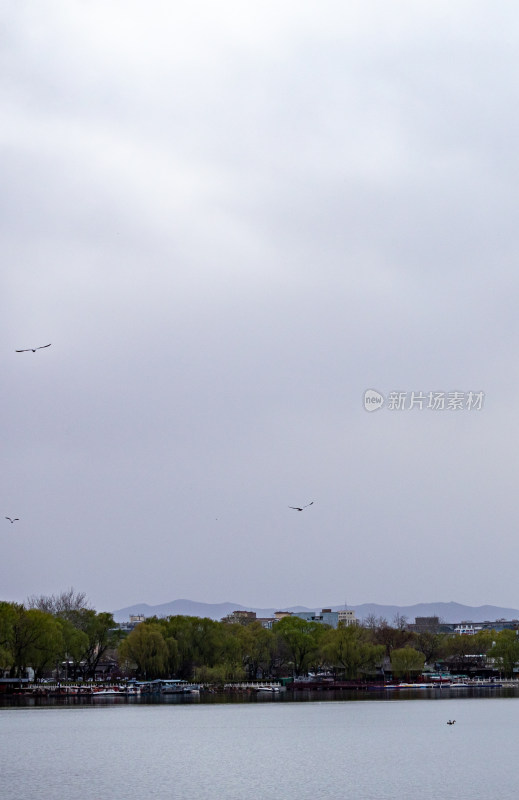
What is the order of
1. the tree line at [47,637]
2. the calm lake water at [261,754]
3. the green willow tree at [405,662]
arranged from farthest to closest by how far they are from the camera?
the green willow tree at [405,662] < the tree line at [47,637] < the calm lake water at [261,754]

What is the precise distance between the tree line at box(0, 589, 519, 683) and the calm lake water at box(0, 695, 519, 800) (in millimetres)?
17821

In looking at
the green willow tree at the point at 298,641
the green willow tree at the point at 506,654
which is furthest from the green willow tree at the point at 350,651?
the green willow tree at the point at 506,654

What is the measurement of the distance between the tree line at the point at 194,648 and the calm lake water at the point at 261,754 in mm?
17821

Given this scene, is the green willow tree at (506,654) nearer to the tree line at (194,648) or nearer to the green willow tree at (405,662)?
the tree line at (194,648)

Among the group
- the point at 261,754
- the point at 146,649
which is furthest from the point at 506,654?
the point at 261,754

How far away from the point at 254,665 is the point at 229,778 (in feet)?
316

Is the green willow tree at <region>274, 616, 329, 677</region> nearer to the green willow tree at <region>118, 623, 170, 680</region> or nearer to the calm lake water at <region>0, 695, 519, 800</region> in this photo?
the green willow tree at <region>118, 623, 170, 680</region>

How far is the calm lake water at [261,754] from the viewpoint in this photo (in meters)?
44.1

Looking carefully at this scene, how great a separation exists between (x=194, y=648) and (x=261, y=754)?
6799 cm

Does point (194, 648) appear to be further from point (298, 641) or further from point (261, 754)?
point (261, 754)

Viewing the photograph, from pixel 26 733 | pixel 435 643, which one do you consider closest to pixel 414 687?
pixel 435 643

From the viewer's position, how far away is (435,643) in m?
161

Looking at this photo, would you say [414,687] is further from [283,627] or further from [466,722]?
[466,722]

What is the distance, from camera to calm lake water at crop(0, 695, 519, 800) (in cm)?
4406
